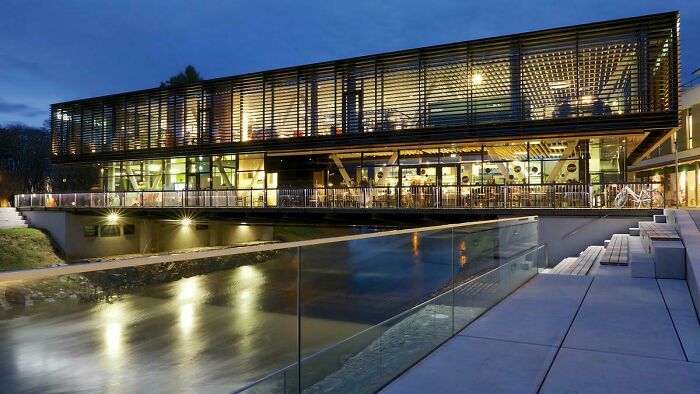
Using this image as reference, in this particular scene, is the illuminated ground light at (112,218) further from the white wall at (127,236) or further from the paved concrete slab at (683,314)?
the paved concrete slab at (683,314)

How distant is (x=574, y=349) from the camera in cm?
562

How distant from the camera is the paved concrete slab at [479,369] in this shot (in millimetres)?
4527

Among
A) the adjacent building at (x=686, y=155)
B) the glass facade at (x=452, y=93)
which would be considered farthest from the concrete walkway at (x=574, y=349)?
the adjacent building at (x=686, y=155)

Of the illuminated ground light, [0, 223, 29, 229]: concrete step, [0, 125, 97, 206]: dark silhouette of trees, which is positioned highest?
[0, 125, 97, 206]: dark silhouette of trees

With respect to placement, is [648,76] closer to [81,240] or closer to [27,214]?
[81,240]

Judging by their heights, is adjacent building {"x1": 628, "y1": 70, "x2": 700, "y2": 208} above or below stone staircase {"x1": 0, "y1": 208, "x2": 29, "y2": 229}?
above

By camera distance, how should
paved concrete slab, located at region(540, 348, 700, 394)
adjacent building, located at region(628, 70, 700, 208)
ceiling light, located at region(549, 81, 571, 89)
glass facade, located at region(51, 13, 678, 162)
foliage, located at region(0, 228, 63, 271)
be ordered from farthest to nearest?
adjacent building, located at region(628, 70, 700, 208), foliage, located at region(0, 228, 63, 271), ceiling light, located at region(549, 81, 571, 89), glass facade, located at region(51, 13, 678, 162), paved concrete slab, located at region(540, 348, 700, 394)

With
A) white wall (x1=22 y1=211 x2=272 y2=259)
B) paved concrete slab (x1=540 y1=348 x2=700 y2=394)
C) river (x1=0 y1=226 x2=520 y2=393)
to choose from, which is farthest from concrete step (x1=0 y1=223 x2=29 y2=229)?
paved concrete slab (x1=540 y1=348 x2=700 y2=394)

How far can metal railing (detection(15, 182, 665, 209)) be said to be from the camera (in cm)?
1819

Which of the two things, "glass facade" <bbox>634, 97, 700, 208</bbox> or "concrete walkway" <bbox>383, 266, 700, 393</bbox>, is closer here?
"concrete walkway" <bbox>383, 266, 700, 393</bbox>

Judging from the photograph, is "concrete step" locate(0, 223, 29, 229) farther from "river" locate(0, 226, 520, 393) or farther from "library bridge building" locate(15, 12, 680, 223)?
"river" locate(0, 226, 520, 393)

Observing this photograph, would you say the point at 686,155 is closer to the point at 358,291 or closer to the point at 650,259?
the point at 650,259

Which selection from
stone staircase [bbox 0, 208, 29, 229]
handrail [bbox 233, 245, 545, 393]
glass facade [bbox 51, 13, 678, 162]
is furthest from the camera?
stone staircase [bbox 0, 208, 29, 229]

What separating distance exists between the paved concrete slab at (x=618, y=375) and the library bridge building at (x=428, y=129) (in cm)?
1407
